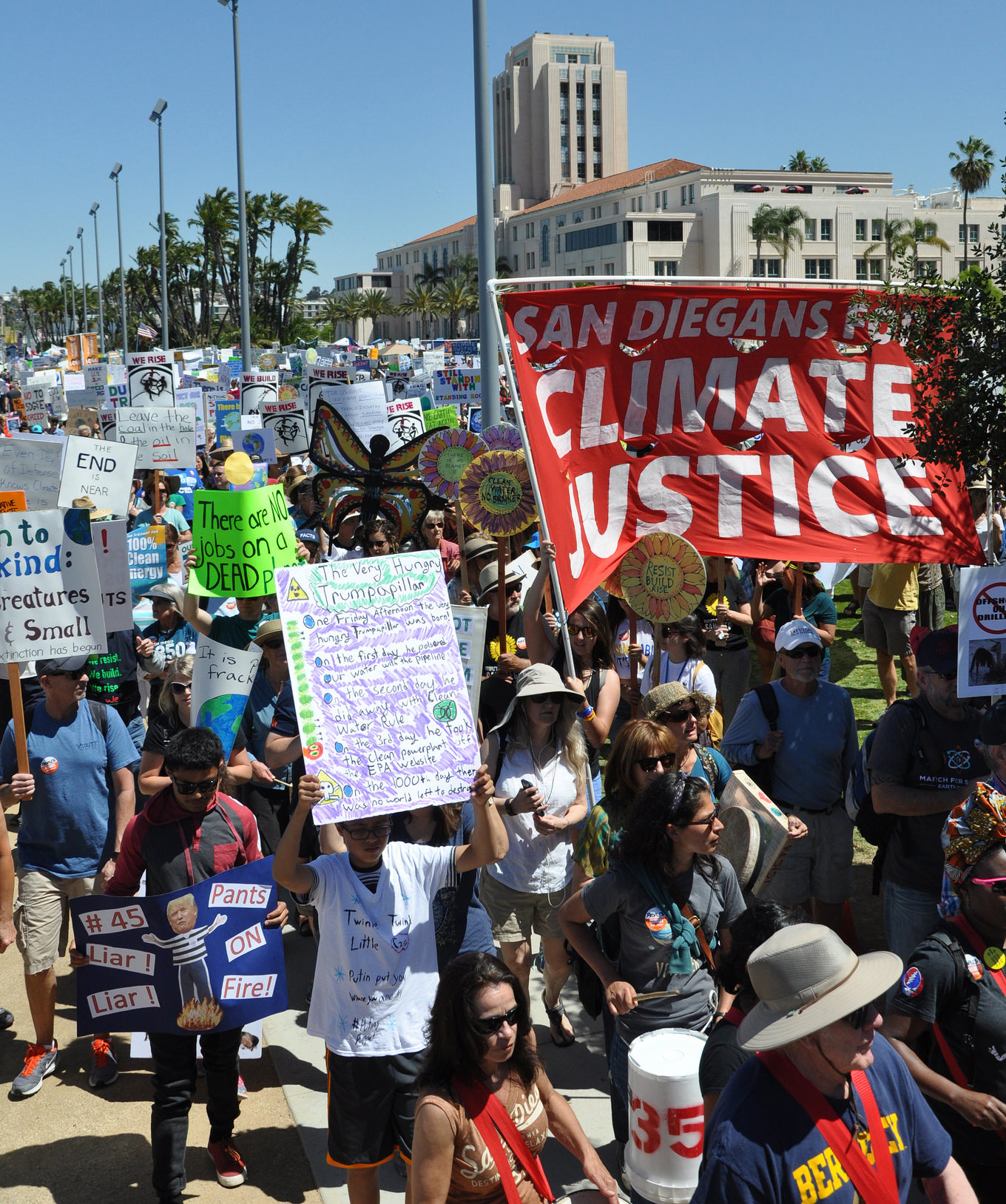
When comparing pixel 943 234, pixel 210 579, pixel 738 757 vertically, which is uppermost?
pixel 943 234

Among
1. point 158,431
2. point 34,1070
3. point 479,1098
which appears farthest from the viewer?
point 158,431

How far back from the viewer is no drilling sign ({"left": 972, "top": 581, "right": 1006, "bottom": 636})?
460 centimetres

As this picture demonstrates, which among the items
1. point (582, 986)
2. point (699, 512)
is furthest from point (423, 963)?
point (699, 512)

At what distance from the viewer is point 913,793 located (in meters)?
4.57

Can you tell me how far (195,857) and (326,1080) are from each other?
53.2 inches

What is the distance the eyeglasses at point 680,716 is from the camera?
15.4 feet

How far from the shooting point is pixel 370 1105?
371 cm

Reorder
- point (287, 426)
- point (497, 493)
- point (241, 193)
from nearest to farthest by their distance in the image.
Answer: point (497, 493), point (287, 426), point (241, 193)

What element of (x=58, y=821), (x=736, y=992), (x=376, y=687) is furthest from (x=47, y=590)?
(x=736, y=992)

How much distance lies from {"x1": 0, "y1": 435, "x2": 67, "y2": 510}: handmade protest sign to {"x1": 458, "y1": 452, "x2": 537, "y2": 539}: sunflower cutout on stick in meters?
3.91

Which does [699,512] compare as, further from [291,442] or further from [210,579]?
[291,442]

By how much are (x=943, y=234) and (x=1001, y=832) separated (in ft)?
308

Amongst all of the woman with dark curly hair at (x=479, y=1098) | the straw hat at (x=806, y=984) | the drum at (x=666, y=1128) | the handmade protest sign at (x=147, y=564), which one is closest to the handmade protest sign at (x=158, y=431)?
the handmade protest sign at (x=147, y=564)

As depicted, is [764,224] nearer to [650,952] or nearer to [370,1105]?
[650,952]
